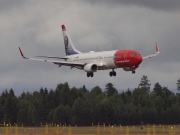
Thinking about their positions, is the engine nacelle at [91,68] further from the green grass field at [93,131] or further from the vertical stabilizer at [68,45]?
the vertical stabilizer at [68,45]

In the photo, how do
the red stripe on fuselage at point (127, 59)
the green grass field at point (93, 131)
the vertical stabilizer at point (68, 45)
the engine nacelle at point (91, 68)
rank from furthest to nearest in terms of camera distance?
1. the vertical stabilizer at point (68, 45)
2. the engine nacelle at point (91, 68)
3. the red stripe on fuselage at point (127, 59)
4. the green grass field at point (93, 131)

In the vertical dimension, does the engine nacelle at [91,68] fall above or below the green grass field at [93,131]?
above

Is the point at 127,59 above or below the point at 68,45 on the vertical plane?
below

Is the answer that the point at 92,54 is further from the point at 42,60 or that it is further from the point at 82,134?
the point at 82,134

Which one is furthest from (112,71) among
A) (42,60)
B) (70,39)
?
(70,39)

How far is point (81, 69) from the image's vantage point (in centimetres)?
14225

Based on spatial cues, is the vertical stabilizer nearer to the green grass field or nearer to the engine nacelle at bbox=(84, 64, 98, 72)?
the engine nacelle at bbox=(84, 64, 98, 72)

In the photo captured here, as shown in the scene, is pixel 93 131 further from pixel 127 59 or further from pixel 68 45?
pixel 68 45

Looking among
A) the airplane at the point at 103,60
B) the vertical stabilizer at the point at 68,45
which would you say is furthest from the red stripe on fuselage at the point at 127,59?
the vertical stabilizer at the point at 68,45

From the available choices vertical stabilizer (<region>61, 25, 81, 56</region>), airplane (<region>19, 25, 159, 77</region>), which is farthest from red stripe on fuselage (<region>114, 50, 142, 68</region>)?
vertical stabilizer (<region>61, 25, 81, 56</region>)

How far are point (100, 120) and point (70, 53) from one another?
46751 mm

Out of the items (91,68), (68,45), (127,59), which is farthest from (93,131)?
(68,45)

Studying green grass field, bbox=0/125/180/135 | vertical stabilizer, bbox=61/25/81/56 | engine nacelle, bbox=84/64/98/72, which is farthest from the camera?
vertical stabilizer, bbox=61/25/81/56

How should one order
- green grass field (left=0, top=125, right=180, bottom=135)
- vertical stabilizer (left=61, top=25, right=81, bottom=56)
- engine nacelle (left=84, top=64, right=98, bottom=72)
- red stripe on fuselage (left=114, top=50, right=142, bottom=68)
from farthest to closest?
1. vertical stabilizer (left=61, top=25, right=81, bottom=56)
2. engine nacelle (left=84, top=64, right=98, bottom=72)
3. red stripe on fuselage (left=114, top=50, right=142, bottom=68)
4. green grass field (left=0, top=125, right=180, bottom=135)
